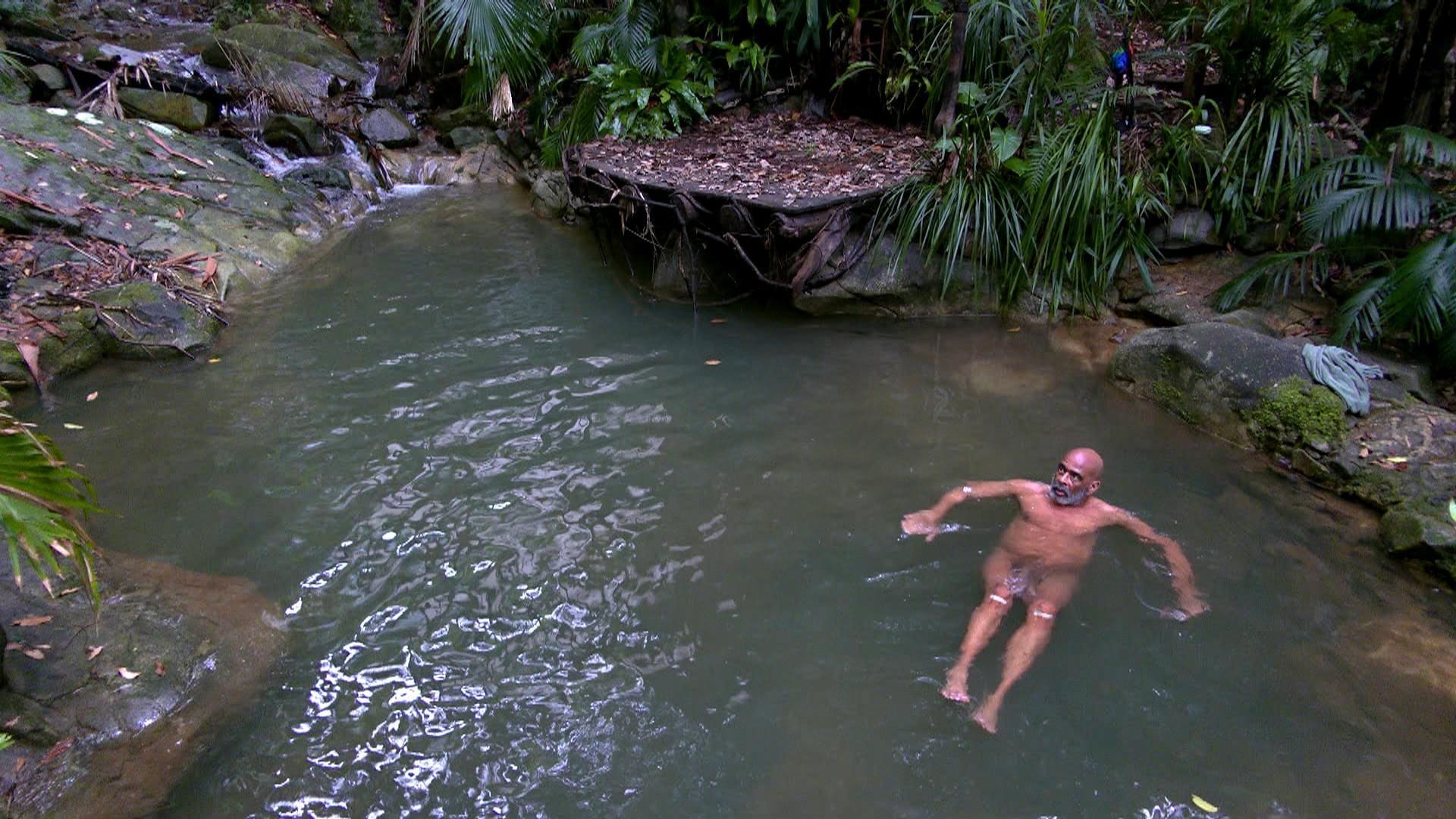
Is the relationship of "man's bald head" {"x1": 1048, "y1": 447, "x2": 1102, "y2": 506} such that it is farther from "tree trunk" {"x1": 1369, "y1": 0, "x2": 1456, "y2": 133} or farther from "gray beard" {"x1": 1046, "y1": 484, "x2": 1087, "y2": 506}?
"tree trunk" {"x1": 1369, "y1": 0, "x2": 1456, "y2": 133}

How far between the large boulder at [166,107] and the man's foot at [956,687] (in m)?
10.3

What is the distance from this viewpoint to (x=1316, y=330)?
553 centimetres

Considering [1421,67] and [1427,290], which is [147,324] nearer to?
[1427,290]

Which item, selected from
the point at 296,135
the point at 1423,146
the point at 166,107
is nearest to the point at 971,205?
the point at 1423,146

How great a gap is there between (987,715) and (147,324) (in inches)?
240

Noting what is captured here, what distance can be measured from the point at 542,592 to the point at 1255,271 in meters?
5.01

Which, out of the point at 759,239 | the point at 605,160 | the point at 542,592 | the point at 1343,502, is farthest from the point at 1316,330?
the point at 605,160

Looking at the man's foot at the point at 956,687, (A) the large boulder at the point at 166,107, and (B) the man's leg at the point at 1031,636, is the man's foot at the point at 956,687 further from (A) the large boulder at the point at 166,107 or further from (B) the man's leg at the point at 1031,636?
(A) the large boulder at the point at 166,107

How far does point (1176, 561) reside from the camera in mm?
3850

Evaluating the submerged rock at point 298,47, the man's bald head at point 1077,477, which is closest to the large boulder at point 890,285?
the man's bald head at point 1077,477

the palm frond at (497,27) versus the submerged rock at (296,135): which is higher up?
the palm frond at (497,27)

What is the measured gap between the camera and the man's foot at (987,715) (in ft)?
10.3

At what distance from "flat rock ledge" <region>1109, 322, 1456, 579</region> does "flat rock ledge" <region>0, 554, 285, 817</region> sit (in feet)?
16.6

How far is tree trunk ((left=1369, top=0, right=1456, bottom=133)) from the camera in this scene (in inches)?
217
